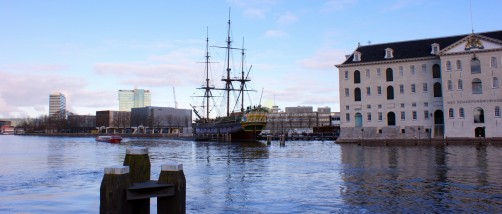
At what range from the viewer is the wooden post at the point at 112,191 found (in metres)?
10.5

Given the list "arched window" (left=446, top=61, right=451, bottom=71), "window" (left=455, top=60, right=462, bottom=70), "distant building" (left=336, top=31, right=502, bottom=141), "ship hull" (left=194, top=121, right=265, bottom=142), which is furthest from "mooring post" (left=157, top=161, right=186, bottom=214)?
"ship hull" (left=194, top=121, right=265, bottom=142)

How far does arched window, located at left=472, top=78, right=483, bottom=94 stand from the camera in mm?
77812

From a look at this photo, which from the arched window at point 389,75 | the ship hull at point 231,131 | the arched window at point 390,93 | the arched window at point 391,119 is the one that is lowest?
the ship hull at point 231,131

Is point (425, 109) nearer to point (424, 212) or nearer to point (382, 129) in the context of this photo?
point (382, 129)

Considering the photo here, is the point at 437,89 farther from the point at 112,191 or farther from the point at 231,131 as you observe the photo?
the point at 112,191

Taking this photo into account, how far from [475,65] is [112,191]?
80038 mm

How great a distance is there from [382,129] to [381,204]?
7297 centimetres

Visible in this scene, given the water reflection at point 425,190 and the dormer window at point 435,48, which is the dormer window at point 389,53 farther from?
the water reflection at point 425,190

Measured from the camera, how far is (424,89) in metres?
84.4

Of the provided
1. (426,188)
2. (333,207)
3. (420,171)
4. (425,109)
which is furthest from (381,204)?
(425,109)

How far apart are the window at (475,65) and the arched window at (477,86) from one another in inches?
54.9

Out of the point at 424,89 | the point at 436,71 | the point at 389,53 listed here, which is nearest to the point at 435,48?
the point at 436,71

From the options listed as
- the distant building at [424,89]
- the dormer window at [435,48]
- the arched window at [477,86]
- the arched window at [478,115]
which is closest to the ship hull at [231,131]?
the distant building at [424,89]

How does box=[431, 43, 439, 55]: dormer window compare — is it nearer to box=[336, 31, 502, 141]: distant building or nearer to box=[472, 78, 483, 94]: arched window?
box=[336, 31, 502, 141]: distant building
